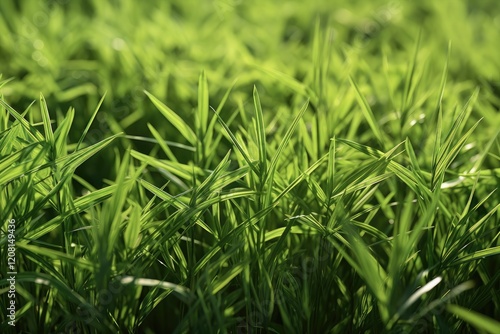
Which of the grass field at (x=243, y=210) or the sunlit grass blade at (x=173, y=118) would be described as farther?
the sunlit grass blade at (x=173, y=118)

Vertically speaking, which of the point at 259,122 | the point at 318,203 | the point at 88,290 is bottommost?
the point at 88,290

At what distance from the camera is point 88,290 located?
2.53 feet

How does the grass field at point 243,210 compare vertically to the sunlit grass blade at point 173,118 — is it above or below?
below

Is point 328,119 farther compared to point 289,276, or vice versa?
point 328,119

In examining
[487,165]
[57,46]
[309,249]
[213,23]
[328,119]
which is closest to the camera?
[309,249]

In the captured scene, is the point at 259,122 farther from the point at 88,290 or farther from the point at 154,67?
the point at 154,67

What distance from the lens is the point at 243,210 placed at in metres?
0.85

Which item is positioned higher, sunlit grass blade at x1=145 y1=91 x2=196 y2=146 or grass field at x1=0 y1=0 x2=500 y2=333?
sunlit grass blade at x1=145 y1=91 x2=196 y2=146

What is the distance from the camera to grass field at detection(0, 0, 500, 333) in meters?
0.74

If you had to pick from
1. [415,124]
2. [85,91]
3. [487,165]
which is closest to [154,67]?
[85,91]

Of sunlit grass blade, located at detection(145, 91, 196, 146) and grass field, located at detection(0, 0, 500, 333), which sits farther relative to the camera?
sunlit grass blade, located at detection(145, 91, 196, 146)

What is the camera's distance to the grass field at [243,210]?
2.43ft

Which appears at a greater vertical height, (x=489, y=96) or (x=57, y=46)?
(x=489, y=96)

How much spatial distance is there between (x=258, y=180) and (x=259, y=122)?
0.08 m
